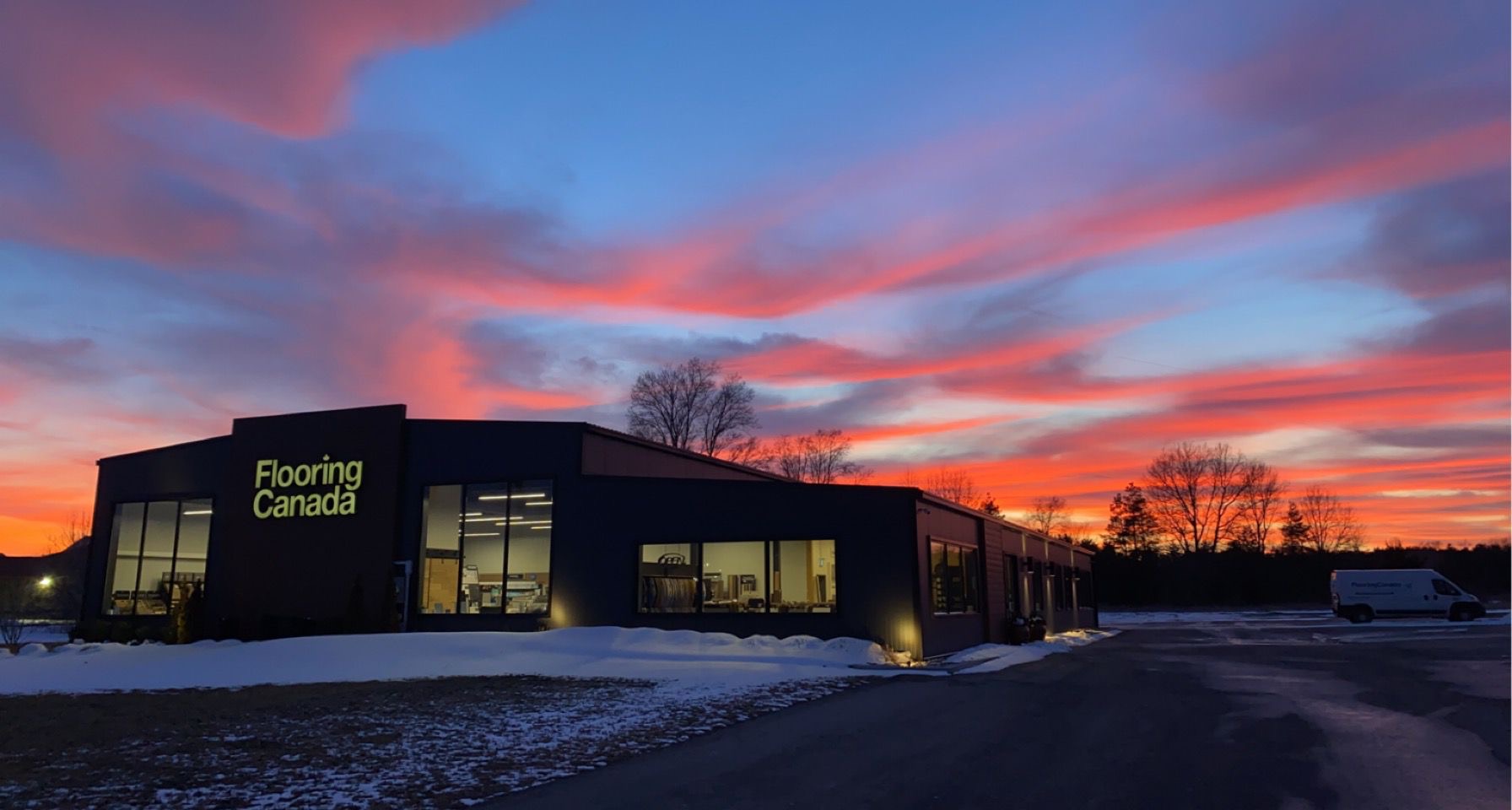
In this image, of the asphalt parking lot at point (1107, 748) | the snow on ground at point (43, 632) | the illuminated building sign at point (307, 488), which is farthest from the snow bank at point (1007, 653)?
the snow on ground at point (43, 632)

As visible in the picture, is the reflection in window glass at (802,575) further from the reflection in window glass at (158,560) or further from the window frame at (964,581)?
the reflection in window glass at (158,560)

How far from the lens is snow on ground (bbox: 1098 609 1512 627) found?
136 feet

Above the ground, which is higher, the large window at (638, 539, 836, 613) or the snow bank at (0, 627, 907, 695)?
the large window at (638, 539, 836, 613)

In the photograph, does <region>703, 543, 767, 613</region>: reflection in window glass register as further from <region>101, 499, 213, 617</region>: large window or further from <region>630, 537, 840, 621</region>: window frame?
<region>101, 499, 213, 617</region>: large window

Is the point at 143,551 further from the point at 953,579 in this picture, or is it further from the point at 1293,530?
the point at 1293,530

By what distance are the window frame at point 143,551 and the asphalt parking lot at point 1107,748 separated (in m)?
24.2

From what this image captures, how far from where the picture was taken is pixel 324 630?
2708 centimetres

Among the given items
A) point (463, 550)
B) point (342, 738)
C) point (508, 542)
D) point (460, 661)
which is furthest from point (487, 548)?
point (342, 738)

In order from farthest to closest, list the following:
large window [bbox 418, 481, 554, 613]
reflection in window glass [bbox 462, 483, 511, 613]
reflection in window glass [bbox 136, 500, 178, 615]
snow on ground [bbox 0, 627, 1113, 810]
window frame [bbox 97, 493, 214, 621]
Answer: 1. reflection in window glass [bbox 136, 500, 178, 615]
2. window frame [bbox 97, 493, 214, 621]
3. reflection in window glass [bbox 462, 483, 511, 613]
4. large window [bbox 418, 481, 554, 613]
5. snow on ground [bbox 0, 627, 1113, 810]

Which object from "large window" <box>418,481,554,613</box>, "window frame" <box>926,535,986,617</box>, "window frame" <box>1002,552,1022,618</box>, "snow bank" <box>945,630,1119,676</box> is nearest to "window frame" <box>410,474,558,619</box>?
"large window" <box>418,481,554,613</box>

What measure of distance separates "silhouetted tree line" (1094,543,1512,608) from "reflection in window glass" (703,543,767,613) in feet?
169

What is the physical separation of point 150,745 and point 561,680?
7.84 m

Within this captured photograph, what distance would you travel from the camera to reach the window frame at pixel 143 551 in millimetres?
30828

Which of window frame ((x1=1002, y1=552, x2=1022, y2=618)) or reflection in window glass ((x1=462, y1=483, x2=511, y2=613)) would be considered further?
window frame ((x1=1002, y1=552, x2=1022, y2=618))
